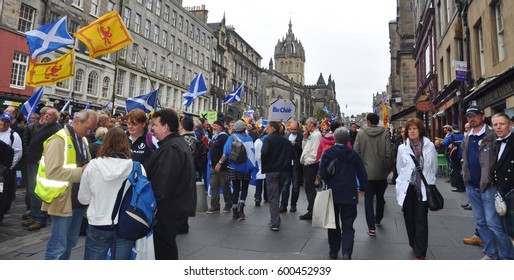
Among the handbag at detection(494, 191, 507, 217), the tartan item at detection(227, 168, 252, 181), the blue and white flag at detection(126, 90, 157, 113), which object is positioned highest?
the blue and white flag at detection(126, 90, 157, 113)

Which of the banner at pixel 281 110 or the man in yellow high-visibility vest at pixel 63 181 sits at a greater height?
Answer: the banner at pixel 281 110

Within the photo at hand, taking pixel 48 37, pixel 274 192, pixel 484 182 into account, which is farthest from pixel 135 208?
pixel 48 37

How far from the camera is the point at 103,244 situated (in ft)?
9.31

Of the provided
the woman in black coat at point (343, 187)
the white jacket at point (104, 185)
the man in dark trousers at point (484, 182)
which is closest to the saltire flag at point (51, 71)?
the white jacket at point (104, 185)

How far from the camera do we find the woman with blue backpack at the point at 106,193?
2756 millimetres

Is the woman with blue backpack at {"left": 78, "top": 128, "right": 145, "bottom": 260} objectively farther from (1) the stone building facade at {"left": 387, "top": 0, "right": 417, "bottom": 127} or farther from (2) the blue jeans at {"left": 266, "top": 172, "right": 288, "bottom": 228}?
(1) the stone building facade at {"left": 387, "top": 0, "right": 417, "bottom": 127}

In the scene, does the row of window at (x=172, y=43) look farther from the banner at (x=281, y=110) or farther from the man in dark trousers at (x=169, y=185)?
the man in dark trousers at (x=169, y=185)

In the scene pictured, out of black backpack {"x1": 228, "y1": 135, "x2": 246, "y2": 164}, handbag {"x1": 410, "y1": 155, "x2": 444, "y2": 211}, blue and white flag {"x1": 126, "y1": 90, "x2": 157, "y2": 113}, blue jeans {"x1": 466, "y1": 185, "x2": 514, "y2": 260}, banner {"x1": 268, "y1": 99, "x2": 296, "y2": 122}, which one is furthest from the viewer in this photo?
blue and white flag {"x1": 126, "y1": 90, "x2": 157, "y2": 113}

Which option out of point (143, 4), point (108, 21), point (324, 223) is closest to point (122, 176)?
point (324, 223)

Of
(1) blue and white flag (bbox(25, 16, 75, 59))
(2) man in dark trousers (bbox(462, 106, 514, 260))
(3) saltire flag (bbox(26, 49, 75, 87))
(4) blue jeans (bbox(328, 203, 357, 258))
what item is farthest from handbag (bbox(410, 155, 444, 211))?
(1) blue and white flag (bbox(25, 16, 75, 59))

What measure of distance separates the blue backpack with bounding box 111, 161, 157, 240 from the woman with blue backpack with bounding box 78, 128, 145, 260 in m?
0.05

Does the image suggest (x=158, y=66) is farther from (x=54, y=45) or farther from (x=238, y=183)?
(x=238, y=183)

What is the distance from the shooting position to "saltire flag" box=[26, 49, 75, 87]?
9539 mm

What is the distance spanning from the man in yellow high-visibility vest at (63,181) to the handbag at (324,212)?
2989mm
